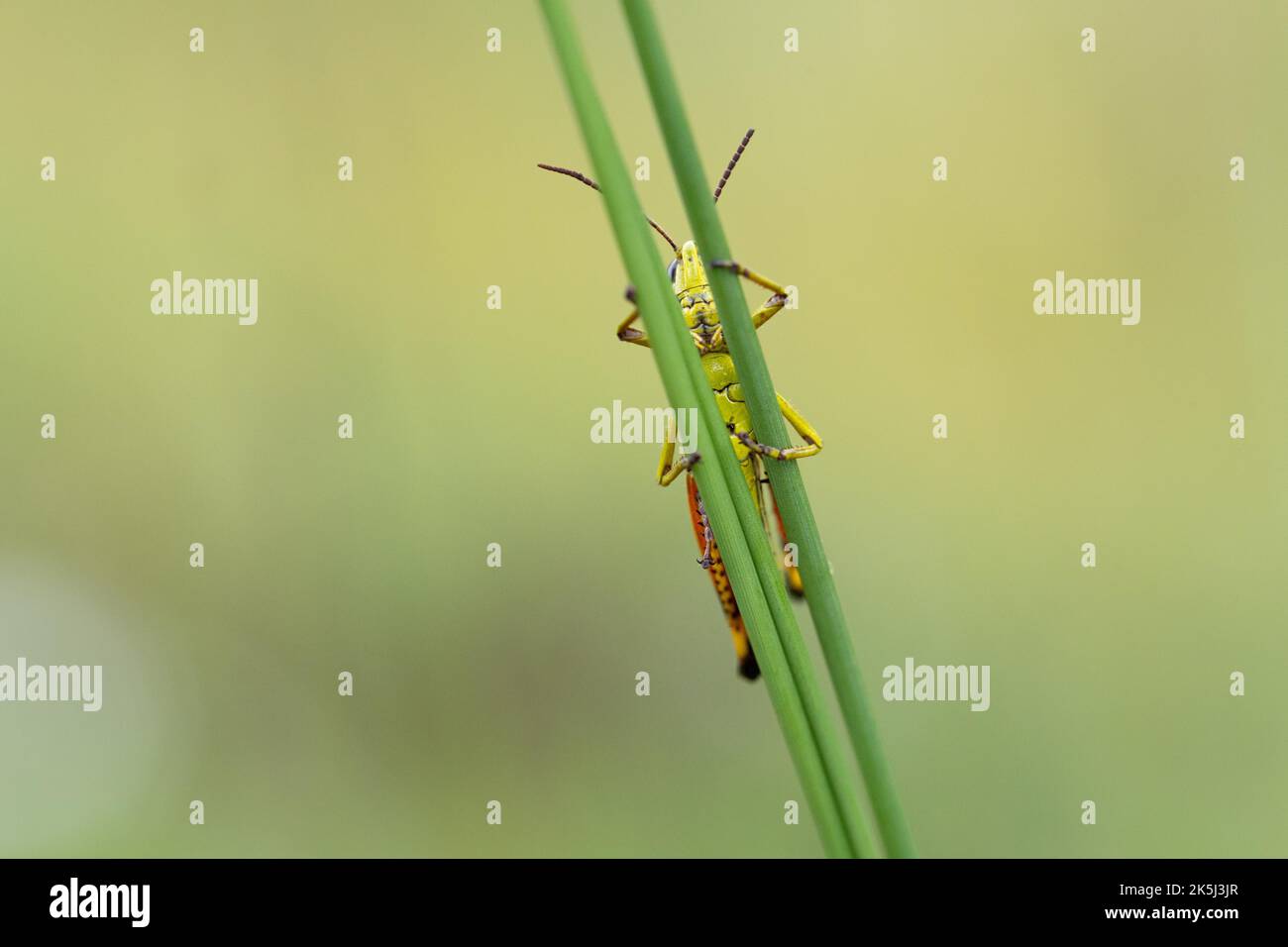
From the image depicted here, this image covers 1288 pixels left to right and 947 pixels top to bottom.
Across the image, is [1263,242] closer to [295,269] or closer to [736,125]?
[736,125]

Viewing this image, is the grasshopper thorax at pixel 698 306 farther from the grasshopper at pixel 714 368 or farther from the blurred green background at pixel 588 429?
the blurred green background at pixel 588 429

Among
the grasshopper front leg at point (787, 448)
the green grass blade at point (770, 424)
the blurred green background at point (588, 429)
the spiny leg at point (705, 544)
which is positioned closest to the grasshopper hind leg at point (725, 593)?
the spiny leg at point (705, 544)

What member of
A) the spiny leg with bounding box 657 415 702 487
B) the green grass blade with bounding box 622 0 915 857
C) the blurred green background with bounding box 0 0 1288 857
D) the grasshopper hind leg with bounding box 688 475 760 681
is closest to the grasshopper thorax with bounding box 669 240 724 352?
the spiny leg with bounding box 657 415 702 487

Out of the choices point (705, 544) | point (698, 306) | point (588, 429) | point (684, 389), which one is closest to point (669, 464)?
point (705, 544)

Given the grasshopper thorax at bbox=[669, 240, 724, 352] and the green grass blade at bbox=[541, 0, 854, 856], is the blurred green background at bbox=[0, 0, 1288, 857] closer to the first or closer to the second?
the grasshopper thorax at bbox=[669, 240, 724, 352]

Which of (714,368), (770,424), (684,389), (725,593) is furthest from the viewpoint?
(725,593)

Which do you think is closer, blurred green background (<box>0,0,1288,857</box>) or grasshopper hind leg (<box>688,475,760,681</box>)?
grasshopper hind leg (<box>688,475,760,681</box>)

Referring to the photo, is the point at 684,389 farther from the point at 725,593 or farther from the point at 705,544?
the point at 725,593
